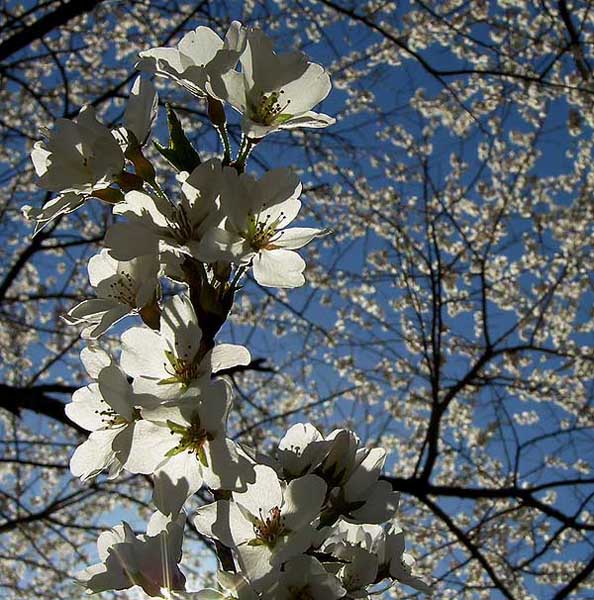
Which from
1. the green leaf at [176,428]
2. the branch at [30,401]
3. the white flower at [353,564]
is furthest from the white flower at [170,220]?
the branch at [30,401]

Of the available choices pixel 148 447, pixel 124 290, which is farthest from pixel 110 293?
pixel 148 447

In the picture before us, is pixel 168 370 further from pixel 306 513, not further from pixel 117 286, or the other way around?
pixel 306 513

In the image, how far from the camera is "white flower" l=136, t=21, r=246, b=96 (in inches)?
39.2

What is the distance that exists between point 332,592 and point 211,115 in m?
0.74

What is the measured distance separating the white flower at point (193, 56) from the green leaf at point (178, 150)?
0.18 feet

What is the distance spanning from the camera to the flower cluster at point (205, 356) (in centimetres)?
86

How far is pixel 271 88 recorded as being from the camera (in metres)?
1.04

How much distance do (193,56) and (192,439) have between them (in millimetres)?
571

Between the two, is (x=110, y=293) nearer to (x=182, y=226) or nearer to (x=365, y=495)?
(x=182, y=226)

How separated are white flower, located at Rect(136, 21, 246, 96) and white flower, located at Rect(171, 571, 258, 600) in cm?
67

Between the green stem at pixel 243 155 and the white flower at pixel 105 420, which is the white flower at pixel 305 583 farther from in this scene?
the green stem at pixel 243 155

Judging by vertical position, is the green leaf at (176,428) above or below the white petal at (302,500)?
above

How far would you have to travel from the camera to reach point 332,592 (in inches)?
32.4

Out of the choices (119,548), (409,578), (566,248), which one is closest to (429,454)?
(409,578)
